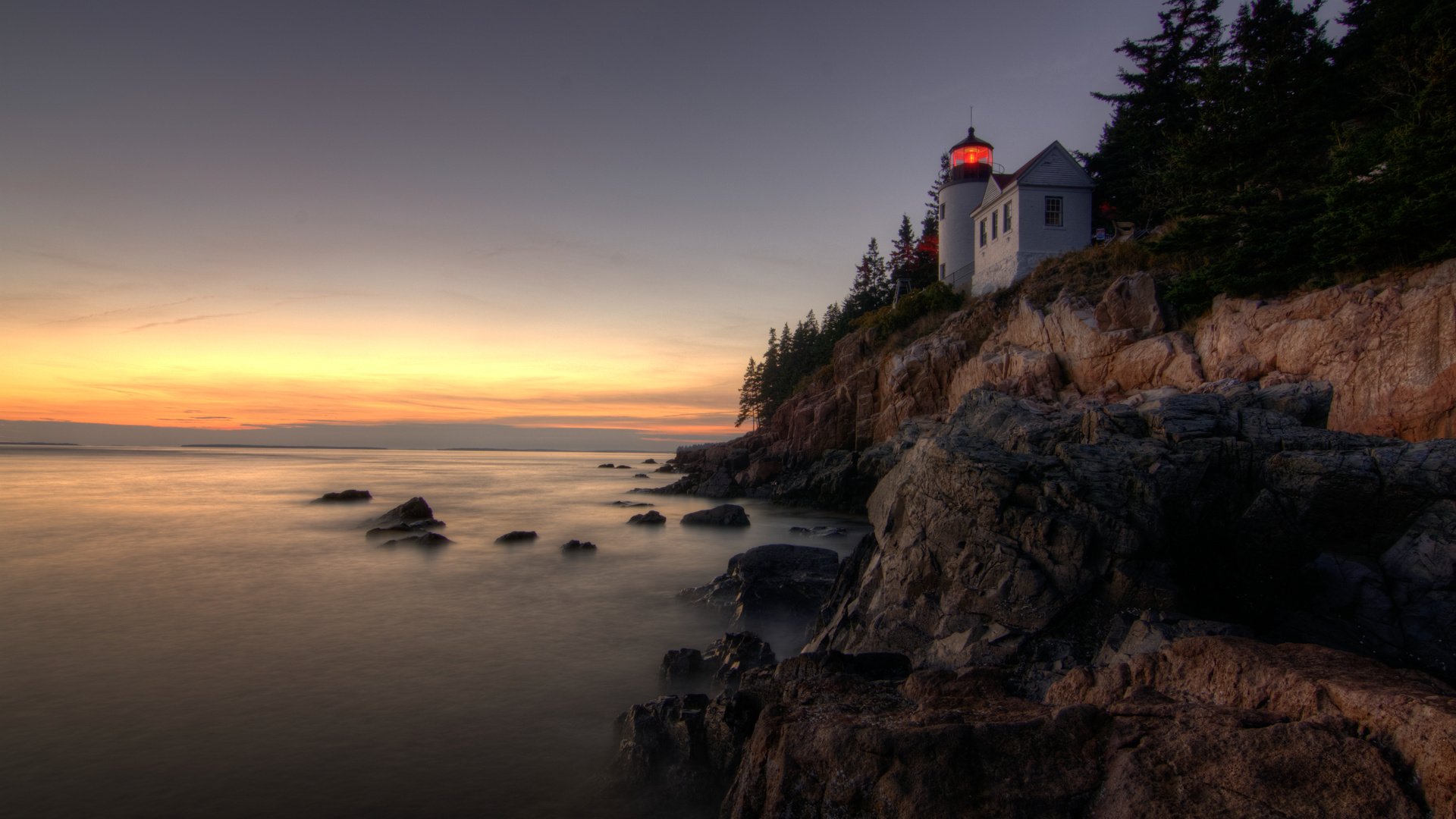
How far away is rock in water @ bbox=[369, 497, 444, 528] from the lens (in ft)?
89.0

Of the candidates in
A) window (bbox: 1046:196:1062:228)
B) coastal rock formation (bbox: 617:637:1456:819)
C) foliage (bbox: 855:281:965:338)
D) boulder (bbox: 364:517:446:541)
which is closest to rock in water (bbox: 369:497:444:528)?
boulder (bbox: 364:517:446:541)

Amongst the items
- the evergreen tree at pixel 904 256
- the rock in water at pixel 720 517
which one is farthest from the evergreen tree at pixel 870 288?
the rock in water at pixel 720 517

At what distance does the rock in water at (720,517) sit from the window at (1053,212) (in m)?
22.0

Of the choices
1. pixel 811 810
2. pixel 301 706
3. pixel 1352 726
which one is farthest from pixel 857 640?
pixel 301 706

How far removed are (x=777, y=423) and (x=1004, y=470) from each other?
3713 cm

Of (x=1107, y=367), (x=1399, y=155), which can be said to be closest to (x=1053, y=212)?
(x=1107, y=367)

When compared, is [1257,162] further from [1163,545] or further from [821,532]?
[1163,545]

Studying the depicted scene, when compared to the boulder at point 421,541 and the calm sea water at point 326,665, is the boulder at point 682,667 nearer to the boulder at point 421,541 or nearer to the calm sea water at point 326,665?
the calm sea water at point 326,665

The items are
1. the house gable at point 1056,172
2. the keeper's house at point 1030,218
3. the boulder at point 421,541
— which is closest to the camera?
the boulder at point 421,541

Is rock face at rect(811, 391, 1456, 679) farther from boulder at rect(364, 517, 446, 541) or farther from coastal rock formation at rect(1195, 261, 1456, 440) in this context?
boulder at rect(364, 517, 446, 541)

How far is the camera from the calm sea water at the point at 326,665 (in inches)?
293

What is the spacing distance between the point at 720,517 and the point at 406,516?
43.1ft

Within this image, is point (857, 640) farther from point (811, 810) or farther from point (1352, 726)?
point (1352, 726)

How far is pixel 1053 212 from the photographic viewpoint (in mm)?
34594
